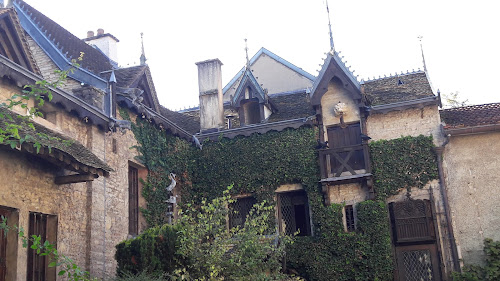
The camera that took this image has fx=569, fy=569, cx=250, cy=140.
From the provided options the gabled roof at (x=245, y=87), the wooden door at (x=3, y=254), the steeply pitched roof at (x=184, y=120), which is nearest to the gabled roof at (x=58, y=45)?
the steeply pitched roof at (x=184, y=120)

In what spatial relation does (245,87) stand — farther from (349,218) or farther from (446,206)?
(446,206)

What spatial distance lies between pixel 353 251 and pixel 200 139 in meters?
6.17

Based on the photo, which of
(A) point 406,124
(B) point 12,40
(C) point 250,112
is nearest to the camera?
(B) point 12,40

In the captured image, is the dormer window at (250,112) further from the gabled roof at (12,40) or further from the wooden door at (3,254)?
the wooden door at (3,254)

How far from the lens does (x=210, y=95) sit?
19625 mm

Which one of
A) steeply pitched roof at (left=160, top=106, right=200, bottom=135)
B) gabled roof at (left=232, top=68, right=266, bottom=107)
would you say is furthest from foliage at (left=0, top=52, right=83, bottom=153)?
steeply pitched roof at (left=160, top=106, right=200, bottom=135)

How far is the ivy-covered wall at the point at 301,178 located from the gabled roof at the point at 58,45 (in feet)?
6.52

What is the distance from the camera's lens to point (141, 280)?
933cm

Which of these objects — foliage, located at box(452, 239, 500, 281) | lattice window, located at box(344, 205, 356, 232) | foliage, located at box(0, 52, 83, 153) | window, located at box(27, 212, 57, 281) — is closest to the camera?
foliage, located at box(0, 52, 83, 153)

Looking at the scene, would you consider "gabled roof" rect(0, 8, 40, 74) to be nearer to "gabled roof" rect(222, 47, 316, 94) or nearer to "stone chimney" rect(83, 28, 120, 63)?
"stone chimney" rect(83, 28, 120, 63)

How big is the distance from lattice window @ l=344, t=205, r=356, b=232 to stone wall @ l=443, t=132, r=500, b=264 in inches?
111

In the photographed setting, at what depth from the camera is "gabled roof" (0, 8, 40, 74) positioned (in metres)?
12.3

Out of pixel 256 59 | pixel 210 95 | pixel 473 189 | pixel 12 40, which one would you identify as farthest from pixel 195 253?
pixel 256 59

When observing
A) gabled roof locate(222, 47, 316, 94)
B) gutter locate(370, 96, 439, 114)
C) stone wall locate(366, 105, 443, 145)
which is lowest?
stone wall locate(366, 105, 443, 145)
